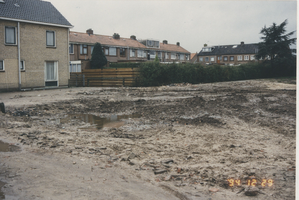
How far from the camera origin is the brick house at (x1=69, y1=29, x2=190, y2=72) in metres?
39.8

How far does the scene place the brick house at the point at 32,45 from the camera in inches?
816

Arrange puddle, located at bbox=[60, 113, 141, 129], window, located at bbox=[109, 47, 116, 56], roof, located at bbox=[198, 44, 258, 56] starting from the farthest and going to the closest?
roof, located at bbox=[198, 44, 258, 56] → window, located at bbox=[109, 47, 116, 56] → puddle, located at bbox=[60, 113, 141, 129]

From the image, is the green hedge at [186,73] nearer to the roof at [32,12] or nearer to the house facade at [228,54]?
the roof at [32,12]

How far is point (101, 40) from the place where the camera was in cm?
4459

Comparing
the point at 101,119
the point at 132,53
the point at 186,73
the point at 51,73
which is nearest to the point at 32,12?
the point at 51,73

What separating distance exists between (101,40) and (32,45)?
23205 millimetres

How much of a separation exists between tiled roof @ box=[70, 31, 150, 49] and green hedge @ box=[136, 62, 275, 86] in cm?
2052

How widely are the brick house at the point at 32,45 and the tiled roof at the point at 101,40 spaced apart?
15714mm

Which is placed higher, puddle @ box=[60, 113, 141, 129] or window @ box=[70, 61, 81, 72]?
window @ box=[70, 61, 81, 72]

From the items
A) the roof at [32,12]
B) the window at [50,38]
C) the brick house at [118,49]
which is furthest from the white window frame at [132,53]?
the window at [50,38]

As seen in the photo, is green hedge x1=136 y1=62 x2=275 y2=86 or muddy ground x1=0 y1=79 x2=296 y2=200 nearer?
muddy ground x1=0 y1=79 x2=296 y2=200

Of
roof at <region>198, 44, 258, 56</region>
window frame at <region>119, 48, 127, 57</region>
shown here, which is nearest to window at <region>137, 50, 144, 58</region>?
window frame at <region>119, 48, 127, 57</region>

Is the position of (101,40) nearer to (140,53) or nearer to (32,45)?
(140,53)

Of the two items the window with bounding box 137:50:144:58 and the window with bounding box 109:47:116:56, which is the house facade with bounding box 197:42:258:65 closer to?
the window with bounding box 137:50:144:58
